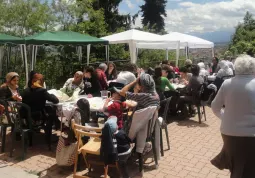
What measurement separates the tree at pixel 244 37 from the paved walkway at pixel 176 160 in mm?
16100

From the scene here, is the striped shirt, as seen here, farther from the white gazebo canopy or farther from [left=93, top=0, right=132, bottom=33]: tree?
[left=93, top=0, right=132, bottom=33]: tree

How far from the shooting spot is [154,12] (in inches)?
1330

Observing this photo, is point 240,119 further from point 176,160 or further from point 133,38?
point 133,38

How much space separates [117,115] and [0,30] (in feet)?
37.0

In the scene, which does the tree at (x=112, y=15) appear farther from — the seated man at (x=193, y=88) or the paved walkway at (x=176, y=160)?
the paved walkway at (x=176, y=160)

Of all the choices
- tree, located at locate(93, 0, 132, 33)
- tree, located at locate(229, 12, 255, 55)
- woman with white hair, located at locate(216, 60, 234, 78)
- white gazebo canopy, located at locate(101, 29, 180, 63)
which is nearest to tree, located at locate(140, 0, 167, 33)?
tree, located at locate(229, 12, 255, 55)

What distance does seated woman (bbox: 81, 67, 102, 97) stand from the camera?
5844 mm

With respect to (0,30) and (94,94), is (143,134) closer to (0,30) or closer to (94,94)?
(94,94)

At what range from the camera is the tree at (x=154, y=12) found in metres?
33.5

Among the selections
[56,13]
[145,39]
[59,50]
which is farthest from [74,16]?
[145,39]

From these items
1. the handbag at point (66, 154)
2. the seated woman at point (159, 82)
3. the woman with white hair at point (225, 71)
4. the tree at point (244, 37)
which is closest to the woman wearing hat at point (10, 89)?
the handbag at point (66, 154)

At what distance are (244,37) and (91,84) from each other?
957 inches

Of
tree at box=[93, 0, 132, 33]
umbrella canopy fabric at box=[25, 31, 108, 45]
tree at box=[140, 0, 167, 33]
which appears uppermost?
tree at box=[140, 0, 167, 33]

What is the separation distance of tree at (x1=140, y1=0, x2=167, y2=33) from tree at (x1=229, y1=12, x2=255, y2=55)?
29.2ft
